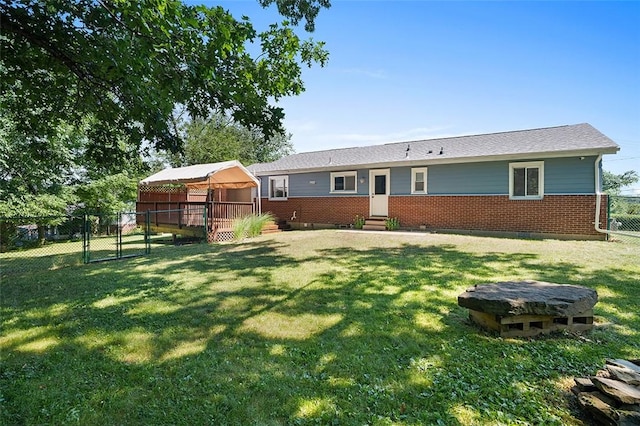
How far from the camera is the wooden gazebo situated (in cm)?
A: 1354

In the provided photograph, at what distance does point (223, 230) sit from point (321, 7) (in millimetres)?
8828

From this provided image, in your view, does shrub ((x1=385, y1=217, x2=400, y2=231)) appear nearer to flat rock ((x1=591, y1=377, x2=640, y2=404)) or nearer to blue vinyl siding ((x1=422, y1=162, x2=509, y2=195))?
blue vinyl siding ((x1=422, y1=162, x2=509, y2=195))

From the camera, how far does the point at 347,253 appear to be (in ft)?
29.9

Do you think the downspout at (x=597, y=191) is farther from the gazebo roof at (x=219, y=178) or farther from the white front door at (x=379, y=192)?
the gazebo roof at (x=219, y=178)

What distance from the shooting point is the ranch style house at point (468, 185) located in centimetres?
1116

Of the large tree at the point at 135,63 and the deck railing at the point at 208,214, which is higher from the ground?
the large tree at the point at 135,63

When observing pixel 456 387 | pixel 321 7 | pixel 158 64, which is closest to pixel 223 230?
pixel 321 7

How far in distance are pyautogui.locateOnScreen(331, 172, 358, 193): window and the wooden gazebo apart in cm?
386

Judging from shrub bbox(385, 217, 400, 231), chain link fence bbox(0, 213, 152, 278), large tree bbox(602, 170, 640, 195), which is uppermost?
large tree bbox(602, 170, 640, 195)

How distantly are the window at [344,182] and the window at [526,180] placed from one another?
6602mm

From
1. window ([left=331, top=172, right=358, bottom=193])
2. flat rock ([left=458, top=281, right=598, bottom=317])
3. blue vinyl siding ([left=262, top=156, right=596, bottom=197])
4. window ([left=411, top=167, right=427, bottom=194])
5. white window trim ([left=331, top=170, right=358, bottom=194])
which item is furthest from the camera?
window ([left=331, top=172, right=358, bottom=193])

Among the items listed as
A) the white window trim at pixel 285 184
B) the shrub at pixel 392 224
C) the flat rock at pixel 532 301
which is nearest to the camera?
the flat rock at pixel 532 301

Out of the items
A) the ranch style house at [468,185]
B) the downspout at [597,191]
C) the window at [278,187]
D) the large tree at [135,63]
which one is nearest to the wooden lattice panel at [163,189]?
the window at [278,187]

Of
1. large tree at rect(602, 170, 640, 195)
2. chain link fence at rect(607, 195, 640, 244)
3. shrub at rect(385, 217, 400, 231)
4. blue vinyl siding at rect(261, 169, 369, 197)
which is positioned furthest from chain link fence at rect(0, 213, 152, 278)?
large tree at rect(602, 170, 640, 195)
